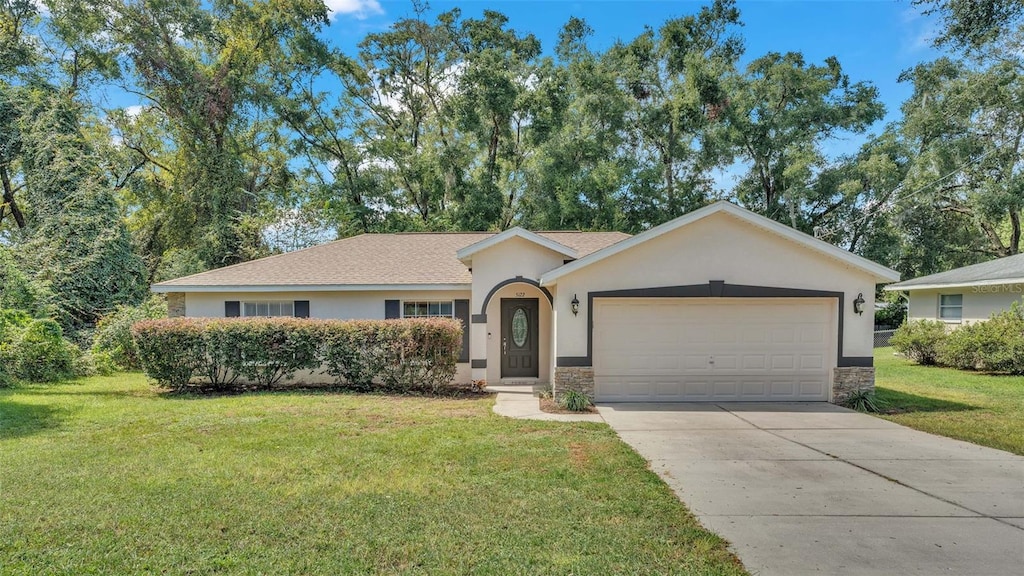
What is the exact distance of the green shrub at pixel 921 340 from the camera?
1670 centimetres

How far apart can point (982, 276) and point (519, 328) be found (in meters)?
15.2

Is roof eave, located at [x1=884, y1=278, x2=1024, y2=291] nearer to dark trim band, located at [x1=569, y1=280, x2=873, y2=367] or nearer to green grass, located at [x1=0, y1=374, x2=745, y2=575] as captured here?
dark trim band, located at [x1=569, y1=280, x2=873, y2=367]

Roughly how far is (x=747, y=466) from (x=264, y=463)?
564 centimetres

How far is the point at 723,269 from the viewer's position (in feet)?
33.9

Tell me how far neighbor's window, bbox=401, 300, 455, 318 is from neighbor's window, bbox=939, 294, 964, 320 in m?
17.3

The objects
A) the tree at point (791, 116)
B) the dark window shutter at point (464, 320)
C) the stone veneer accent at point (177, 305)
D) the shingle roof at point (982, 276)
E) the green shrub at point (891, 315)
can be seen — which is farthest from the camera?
the green shrub at point (891, 315)

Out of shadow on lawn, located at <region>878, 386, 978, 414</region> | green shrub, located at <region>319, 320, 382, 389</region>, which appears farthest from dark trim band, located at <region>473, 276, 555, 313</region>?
shadow on lawn, located at <region>878, 386, 978, 414</region>

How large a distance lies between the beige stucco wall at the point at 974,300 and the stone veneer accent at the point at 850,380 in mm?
9422

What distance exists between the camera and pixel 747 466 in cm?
637

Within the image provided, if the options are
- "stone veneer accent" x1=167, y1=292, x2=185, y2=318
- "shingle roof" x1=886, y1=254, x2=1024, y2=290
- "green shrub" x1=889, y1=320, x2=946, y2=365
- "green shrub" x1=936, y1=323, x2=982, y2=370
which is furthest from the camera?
"green shrub" x1=889, y1=320, x2=946, y2=365

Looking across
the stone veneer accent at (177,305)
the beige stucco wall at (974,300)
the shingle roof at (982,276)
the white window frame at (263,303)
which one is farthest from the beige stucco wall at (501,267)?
the beige stucco wall at (974,300)

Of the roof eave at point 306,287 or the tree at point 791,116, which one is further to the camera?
the tree at point 791,116

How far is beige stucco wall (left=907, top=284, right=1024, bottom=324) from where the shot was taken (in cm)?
1606

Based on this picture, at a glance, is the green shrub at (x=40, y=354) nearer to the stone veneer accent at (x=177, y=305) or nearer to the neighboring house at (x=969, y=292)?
the stone veneer accent at (x=177, y=305)
